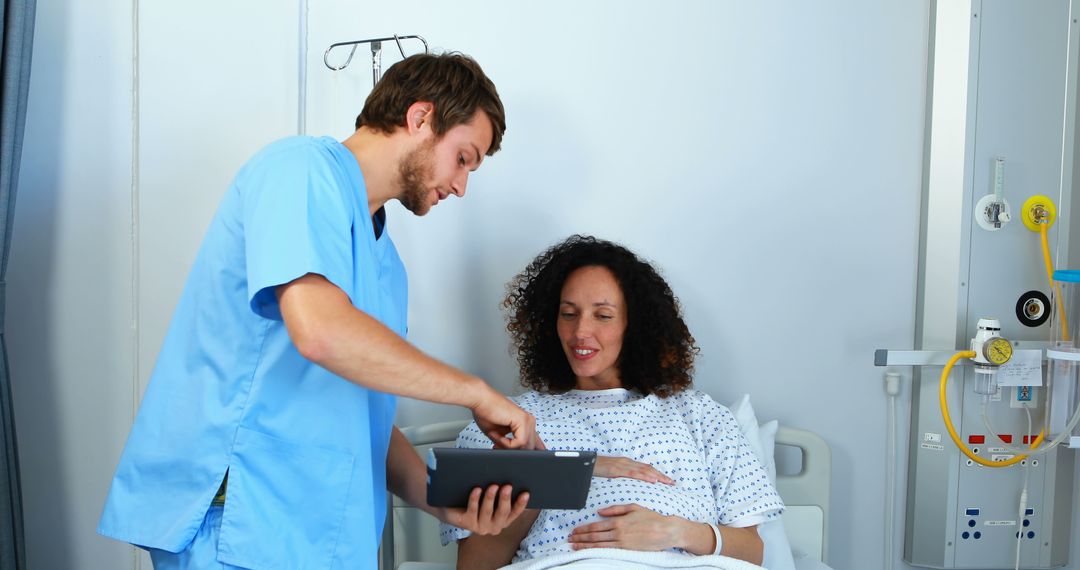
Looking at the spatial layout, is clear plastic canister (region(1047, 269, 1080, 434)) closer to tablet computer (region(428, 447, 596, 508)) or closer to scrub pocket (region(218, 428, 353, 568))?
tablet computer (region(428, 447, 596, 508))

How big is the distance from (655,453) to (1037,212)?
109cm

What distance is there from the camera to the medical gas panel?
194cm

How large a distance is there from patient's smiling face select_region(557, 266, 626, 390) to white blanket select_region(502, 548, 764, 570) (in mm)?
434

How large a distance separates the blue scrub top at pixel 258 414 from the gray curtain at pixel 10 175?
65cm

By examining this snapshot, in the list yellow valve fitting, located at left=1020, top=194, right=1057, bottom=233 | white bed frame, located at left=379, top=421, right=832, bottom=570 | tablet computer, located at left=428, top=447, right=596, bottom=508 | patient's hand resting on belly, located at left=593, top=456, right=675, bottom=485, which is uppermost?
yellow valve fitting, located at left=1020, top=194, right=1057, bottom=233

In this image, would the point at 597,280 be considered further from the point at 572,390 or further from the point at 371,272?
the point at 371,272

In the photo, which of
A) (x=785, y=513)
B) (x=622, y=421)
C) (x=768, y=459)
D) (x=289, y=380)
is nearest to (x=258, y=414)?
(x=289, y=380)

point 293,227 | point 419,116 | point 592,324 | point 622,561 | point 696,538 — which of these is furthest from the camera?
point 592,324

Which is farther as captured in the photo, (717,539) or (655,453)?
(655,453)

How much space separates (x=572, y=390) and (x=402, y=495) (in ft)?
1.51

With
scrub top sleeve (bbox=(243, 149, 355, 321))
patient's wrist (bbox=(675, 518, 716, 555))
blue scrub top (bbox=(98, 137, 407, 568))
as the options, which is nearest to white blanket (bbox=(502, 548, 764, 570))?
patient's wrist (bbox=(675, 518, 716, 555))

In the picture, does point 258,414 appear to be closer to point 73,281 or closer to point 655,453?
point 655,453

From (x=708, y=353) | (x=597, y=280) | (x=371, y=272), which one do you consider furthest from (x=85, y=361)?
(x=708, y=353)

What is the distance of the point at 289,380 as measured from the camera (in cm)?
116
